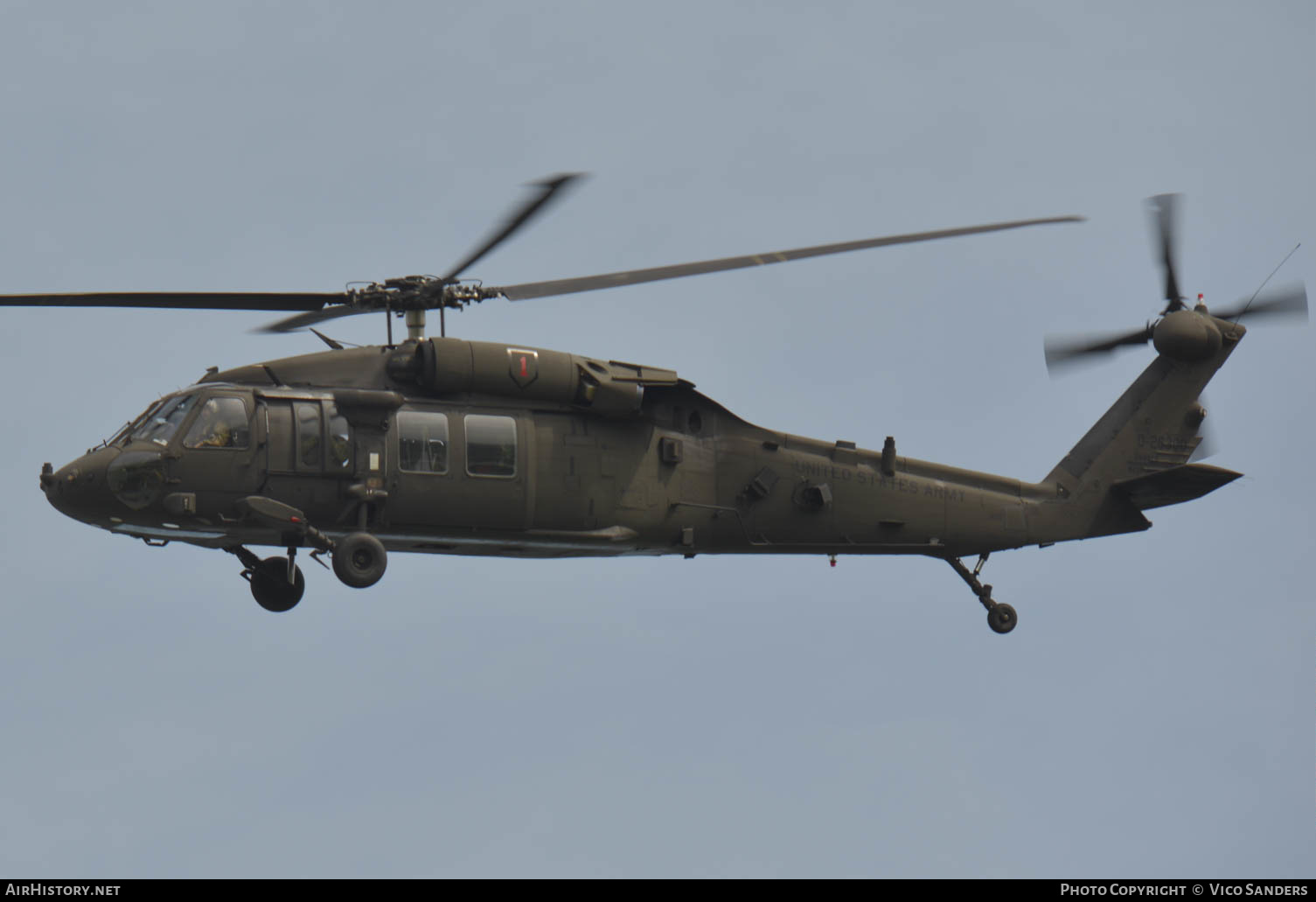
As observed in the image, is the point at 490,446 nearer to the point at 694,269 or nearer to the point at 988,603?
the point at 694,269

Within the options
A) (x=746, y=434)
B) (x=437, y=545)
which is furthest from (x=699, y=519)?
(x=437, y=545)

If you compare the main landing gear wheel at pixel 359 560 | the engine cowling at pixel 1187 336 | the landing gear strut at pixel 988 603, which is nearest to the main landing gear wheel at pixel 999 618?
the landing gear strut at pixel 988 603

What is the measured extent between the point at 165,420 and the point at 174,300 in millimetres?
1583

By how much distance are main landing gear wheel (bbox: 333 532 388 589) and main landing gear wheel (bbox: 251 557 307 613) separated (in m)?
2.10

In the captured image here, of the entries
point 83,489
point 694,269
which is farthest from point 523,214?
point 83,489

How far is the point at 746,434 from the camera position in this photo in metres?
27.0

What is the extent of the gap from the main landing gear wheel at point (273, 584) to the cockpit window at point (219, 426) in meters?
2.42

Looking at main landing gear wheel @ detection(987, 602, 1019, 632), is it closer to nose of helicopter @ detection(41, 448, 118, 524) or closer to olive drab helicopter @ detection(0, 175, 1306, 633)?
olive drab helicopter @ detection(0, 175, 1306, 633)

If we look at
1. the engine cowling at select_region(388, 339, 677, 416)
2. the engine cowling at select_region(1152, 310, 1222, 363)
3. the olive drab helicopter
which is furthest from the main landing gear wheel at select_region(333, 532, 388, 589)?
the engine cowling at select_region(1152, 310, 1222, 363)

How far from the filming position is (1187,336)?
30.4 m

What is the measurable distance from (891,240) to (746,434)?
386cm

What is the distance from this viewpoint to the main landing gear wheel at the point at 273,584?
25.8 m

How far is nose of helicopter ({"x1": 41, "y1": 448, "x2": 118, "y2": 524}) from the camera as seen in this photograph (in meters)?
23.6

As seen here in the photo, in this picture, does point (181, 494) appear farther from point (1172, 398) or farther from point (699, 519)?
point (1172, 398)
